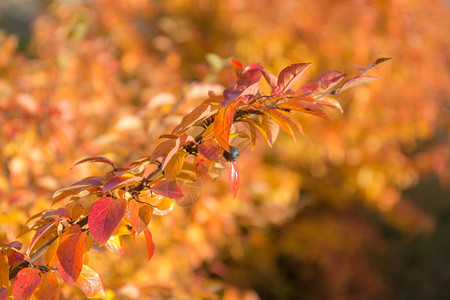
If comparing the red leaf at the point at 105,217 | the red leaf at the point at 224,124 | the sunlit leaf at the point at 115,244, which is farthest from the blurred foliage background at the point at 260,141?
the red leaf at the point at 224,124

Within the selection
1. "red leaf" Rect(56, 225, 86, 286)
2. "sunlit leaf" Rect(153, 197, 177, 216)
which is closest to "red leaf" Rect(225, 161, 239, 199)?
"sunlit leaf" Rect(153, 197, 177, 216)

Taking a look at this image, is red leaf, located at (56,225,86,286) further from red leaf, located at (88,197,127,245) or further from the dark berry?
the dark berry

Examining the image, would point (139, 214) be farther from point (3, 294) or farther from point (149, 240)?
point (3, 294)

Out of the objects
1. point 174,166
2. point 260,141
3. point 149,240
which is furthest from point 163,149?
point 260,141

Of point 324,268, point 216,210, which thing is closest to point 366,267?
point 324,268

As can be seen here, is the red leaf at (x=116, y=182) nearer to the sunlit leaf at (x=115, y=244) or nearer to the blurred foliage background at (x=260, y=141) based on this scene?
the sunlit leaf at (x=115, y=244)

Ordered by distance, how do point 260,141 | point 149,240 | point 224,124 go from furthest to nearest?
point 260,141, point 149,240, point 224,124
